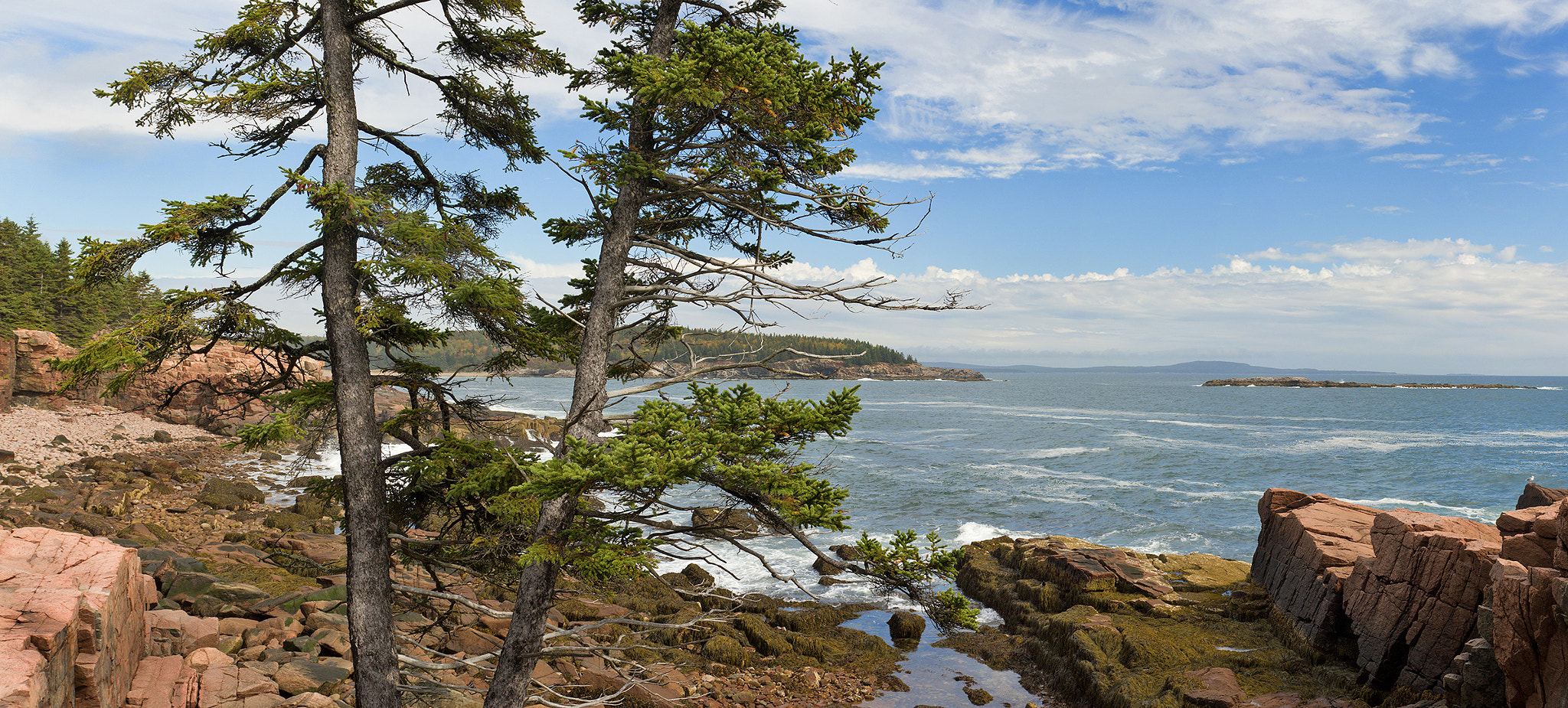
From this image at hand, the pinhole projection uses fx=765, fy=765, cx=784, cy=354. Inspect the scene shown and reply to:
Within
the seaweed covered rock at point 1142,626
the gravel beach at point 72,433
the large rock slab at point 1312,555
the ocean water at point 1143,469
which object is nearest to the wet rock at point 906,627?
the seaweed covered rock at point 1142,626

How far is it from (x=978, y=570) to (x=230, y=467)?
37173 mm

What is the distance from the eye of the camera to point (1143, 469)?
47.5 meters

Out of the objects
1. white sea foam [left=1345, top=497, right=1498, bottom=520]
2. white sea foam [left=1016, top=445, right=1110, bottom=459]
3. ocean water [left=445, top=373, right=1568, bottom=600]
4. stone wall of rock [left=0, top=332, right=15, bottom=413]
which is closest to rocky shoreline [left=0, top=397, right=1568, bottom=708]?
ocean water [left=445, top=373, right=1568, bottom=600]

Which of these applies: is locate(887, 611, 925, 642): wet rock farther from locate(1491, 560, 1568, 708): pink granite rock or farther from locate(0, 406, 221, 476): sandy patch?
locate(0, 406, 221, 476): sandy patch

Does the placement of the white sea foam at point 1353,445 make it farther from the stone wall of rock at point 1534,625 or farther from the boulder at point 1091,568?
the stone wall of rock at point 1534,625

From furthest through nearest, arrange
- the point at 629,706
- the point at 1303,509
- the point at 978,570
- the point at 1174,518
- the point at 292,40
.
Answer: the point at 1174,518, the point at 978,570, the point at 1303,509, the point at 629,706, the point at 292,40

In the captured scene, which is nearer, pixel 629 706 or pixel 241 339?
pixel 241 339

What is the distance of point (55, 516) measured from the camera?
21.3 m

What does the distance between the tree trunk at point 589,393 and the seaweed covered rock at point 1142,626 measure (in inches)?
443

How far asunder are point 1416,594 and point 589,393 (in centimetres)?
1493

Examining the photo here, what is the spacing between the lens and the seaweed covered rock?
586 inches

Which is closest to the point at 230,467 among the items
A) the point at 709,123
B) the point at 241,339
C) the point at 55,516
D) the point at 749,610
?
the point at 55,516

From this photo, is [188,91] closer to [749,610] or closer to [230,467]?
[749,610]

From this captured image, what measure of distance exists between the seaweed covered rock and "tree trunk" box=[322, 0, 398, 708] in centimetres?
1296
